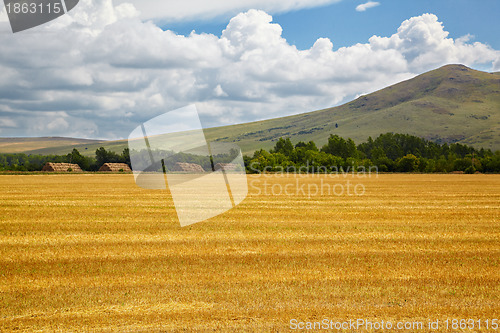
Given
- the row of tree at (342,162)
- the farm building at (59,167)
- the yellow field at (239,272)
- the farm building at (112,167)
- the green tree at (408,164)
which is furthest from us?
the farm building at (59,167)

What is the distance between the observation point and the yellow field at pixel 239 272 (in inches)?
308

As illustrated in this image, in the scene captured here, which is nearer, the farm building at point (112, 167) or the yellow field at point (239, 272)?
the yellow field at point (239, 272)

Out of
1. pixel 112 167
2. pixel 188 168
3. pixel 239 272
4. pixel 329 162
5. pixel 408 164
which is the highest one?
pixel 112 167

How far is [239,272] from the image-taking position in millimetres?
10492

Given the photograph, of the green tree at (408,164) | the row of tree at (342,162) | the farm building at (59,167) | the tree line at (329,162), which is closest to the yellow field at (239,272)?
the row of tree at (342,162)

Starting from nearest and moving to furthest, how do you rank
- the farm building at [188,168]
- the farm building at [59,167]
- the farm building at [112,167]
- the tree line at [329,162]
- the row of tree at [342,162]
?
the farm building at [188,168]
the row of tree at [342,162]
the tree line at [329,162]
the farm building at [112,167]
the farm building at [59,167]

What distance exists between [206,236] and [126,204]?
11.4 meters

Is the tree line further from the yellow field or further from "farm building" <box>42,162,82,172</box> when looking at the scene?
the yellow field

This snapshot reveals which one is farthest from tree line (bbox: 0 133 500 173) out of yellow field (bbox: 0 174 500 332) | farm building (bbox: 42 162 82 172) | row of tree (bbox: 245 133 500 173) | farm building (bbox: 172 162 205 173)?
yellow field (bbox: 0 174 500 332)

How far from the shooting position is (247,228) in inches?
659

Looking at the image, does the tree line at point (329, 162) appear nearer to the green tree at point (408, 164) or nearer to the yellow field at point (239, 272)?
the green tree at point (408, 164)

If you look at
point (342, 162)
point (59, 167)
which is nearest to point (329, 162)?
point (342, 162)

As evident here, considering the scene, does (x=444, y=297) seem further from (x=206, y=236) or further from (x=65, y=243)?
(x=65, y=243)

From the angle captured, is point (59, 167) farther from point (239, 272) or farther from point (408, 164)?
point (239, 272)
